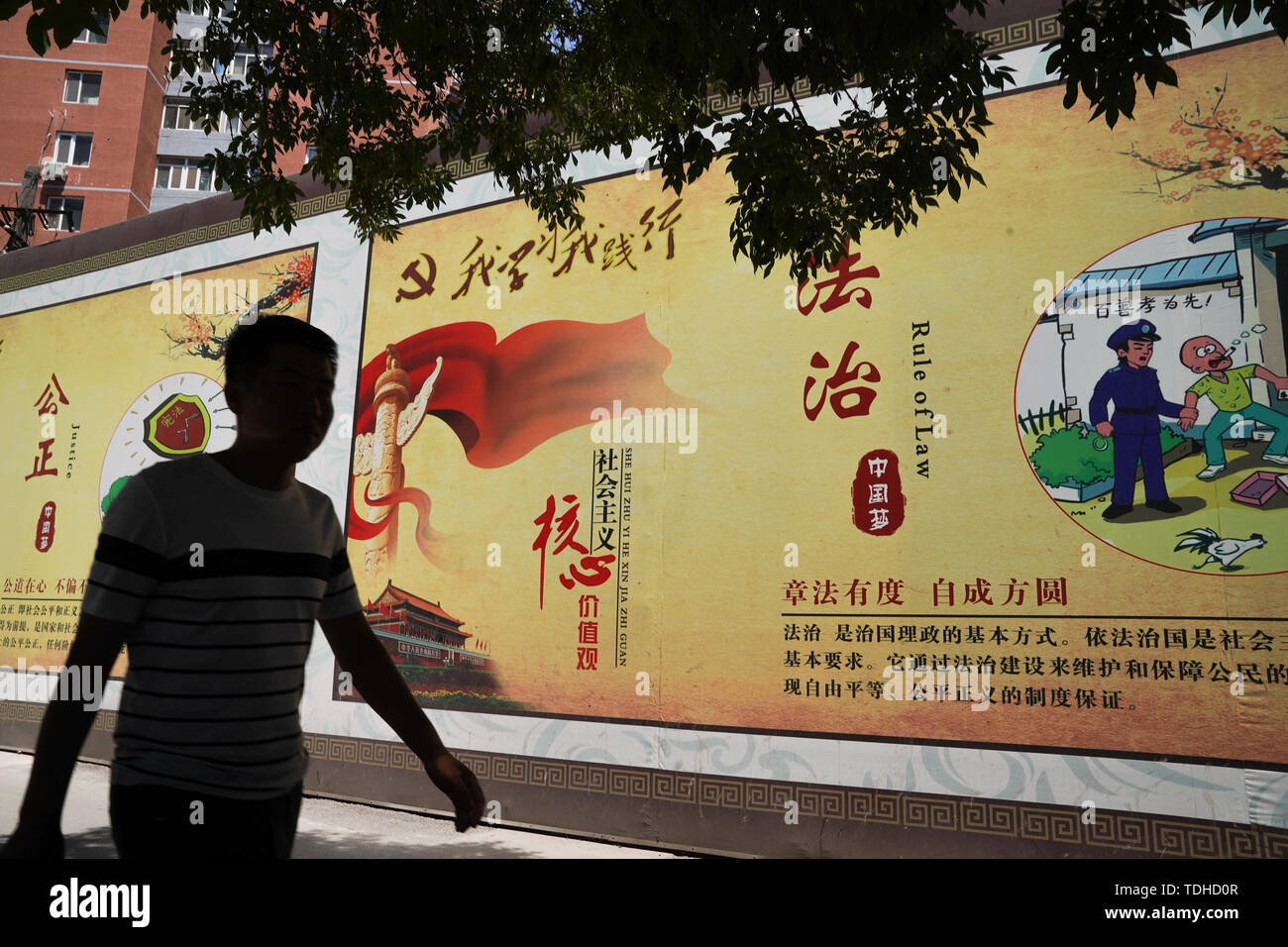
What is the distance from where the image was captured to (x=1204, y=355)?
403 cm

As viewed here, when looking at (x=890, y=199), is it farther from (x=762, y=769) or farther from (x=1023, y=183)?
(x=762, y=769)

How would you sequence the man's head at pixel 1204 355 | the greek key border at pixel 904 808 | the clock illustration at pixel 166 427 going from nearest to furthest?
the greek key border at pixel 904 808
the man's head at pixel 1204 355
the clock illustration at pixel 166 427

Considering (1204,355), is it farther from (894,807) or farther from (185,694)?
(185,694)

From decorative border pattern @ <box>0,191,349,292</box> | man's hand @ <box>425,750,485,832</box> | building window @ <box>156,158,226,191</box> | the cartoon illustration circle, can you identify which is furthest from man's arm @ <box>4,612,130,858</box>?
building window @ <box>156,158,226,191</box>

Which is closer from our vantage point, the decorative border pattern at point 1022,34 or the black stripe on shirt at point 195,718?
the black stripe on shirt at point 195,718

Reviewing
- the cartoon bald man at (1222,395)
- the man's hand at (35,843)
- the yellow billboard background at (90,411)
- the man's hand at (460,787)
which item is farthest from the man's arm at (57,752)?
the yellow billboard background at (90,411)

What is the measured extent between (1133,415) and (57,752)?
420 cm

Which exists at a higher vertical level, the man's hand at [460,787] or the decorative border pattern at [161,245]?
the decorative border pattern at [161,245]

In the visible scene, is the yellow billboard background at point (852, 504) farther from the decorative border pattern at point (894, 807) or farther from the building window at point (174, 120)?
the building window at point (174, 120)

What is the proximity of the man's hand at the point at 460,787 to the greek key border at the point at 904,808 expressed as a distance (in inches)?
121

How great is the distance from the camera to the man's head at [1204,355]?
3994 millimetres

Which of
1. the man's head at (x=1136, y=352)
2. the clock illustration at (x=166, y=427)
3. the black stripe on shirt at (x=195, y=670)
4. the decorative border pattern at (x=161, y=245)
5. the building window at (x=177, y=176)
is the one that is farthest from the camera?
the building window at (x=177, y=176)

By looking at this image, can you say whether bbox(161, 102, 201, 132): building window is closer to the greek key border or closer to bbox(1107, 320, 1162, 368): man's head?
the greek key border

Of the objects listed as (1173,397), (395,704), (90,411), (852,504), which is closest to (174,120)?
(90,411)
